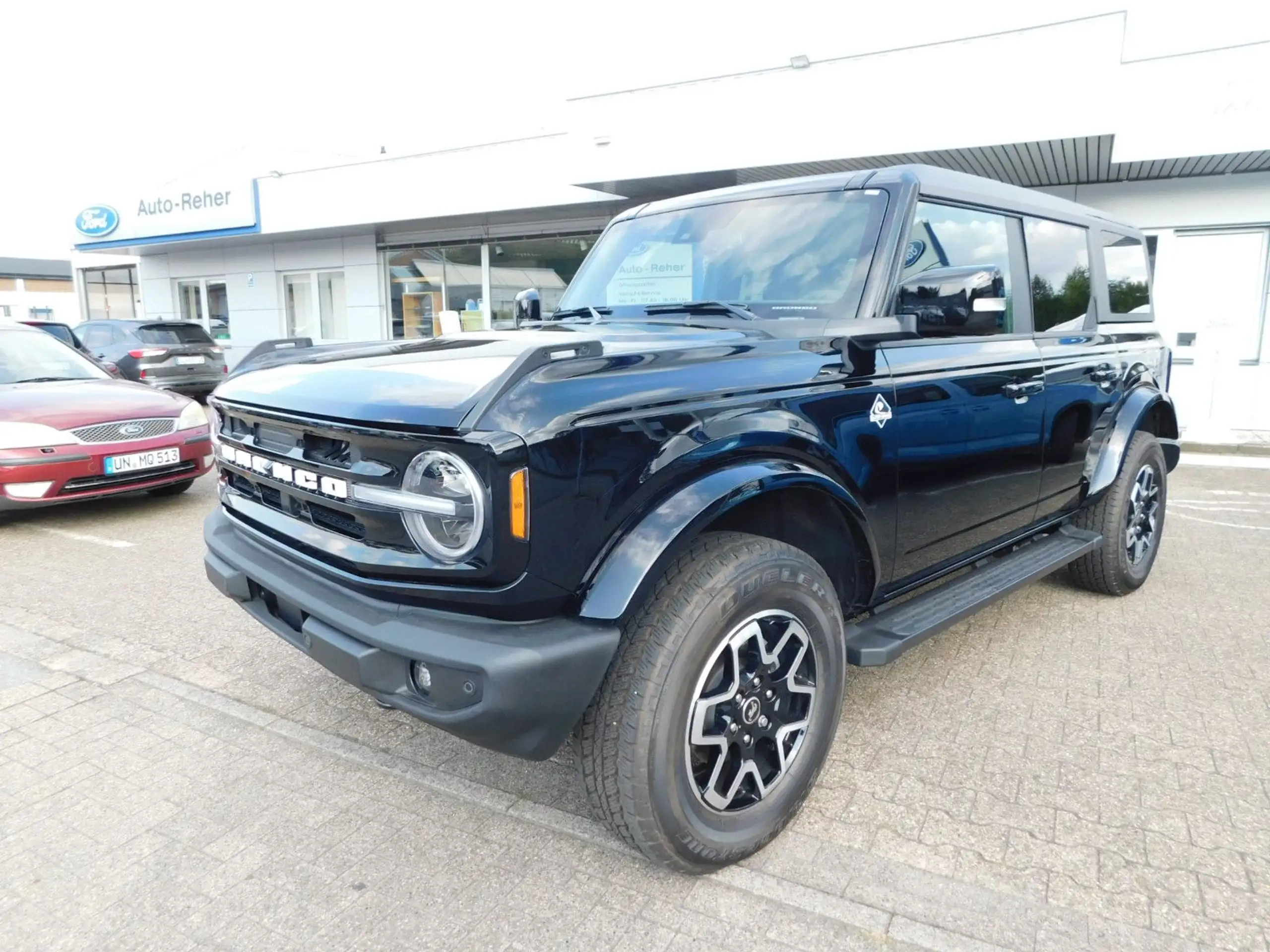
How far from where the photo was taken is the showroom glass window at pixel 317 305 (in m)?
19.1

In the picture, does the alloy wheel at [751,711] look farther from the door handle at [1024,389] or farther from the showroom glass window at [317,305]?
the showroom glass window at [317,305]

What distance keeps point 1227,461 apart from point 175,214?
20070mm

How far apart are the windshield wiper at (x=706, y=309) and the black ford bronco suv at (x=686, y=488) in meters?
0.01

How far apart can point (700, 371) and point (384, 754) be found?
179cm

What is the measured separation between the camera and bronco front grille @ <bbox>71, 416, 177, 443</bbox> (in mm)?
6090

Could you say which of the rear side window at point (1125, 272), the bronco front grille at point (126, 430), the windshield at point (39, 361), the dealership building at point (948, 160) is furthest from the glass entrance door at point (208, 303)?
the rear side window at point (1125, 272)

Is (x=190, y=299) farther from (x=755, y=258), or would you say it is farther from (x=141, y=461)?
(x=755, y=258)

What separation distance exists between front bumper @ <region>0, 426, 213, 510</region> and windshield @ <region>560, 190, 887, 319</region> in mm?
4230

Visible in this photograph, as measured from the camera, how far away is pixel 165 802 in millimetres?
2711

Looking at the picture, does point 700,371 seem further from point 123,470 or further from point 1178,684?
point 123,470

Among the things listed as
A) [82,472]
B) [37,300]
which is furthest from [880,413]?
[37,300]

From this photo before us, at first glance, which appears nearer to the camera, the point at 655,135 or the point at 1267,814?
the point at 1267,814

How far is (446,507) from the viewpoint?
2.01m

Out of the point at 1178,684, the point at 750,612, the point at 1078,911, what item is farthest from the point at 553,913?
the point at 1178,684
